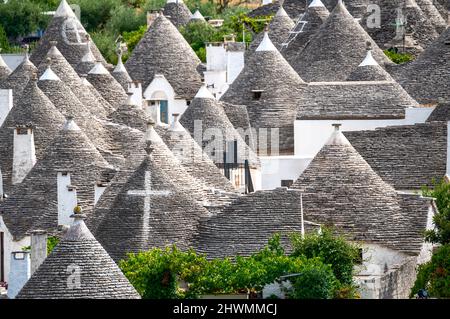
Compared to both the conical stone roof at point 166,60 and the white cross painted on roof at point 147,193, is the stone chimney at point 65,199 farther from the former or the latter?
the conical stone roof at point 166,60

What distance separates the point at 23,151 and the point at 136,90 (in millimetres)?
17564

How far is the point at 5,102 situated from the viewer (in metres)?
73.9

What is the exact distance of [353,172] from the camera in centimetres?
5525

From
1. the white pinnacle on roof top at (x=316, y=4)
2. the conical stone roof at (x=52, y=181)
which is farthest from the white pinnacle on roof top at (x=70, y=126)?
the white pinnacle on roof top at (x=316, y=4)

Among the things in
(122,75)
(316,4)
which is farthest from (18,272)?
(316,4)

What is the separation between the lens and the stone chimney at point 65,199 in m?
54.7

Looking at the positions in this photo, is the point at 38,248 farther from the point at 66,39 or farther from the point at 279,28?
the point at 279,28

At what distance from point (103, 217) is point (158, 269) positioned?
5102 mm

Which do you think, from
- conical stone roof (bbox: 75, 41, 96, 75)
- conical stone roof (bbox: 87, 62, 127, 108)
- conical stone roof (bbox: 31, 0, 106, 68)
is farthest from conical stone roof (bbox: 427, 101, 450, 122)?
conical stone roof (bbox: 31, 0, 106, 68)

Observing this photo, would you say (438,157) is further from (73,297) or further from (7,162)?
Answer: (73,297)

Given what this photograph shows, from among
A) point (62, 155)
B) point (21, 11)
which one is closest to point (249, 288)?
point (62, 155)

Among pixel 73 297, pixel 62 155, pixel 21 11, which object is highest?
pixel 21 11

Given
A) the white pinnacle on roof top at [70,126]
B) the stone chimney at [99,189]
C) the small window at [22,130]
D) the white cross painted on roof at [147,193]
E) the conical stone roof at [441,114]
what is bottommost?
the white cross painted on roof at [147,193]

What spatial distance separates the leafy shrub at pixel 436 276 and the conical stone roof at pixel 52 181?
10.2m
